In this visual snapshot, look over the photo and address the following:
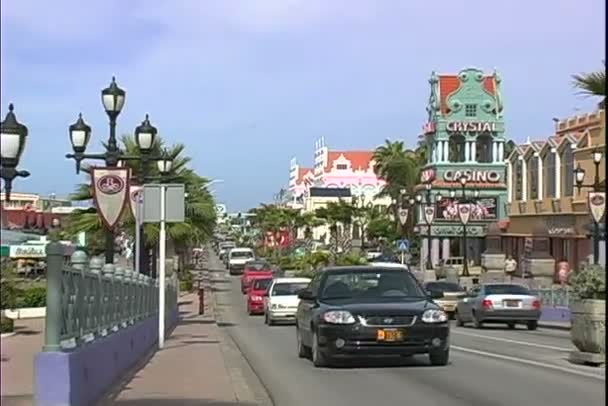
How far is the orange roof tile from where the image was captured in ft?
566

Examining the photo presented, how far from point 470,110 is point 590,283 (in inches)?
2462

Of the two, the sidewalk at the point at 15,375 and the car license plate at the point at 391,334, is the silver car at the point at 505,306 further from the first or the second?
the sidewalk at the point at 15,375

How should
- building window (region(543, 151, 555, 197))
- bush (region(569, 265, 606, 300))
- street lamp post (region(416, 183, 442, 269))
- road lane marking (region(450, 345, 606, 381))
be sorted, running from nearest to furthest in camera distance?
road lane marking (region(450, 345, 606, 381)) < bush (region(569, 265, 606, 300)) < building window (region(543, 151, 555, 197)) < street lamp post (region(416, 183, 442, 269))

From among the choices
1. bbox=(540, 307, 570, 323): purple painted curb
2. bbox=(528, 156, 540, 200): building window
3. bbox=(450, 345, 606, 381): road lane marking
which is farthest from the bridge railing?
bbox=(528, 156, 540, 200): building window

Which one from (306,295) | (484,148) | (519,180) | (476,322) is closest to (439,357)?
(306,295)

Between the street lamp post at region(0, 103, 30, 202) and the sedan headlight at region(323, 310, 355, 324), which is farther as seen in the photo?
the sedan headlight at region(323, 310, 355, 324)

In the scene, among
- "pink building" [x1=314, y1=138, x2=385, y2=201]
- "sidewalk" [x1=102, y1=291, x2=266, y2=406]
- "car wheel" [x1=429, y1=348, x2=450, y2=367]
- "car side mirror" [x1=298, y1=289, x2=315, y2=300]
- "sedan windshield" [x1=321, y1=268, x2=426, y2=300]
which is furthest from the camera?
"pink building" [x1=314, y1=138, x2=385, y2=201]

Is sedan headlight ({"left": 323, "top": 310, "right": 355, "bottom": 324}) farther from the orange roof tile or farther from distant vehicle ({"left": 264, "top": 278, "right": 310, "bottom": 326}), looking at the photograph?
the orange roof tile

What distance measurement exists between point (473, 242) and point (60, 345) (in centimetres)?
6989

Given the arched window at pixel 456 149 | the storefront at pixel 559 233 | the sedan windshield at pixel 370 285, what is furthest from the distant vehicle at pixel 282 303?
the arched window at pixel 456 149

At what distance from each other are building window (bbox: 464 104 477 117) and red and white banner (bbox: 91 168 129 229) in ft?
198

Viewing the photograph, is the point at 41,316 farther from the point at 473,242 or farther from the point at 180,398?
the point at 473,242

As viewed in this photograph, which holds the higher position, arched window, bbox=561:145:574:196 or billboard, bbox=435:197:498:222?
arched window, bbox=561:145:574:196

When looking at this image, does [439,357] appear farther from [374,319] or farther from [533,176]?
[533,176]
